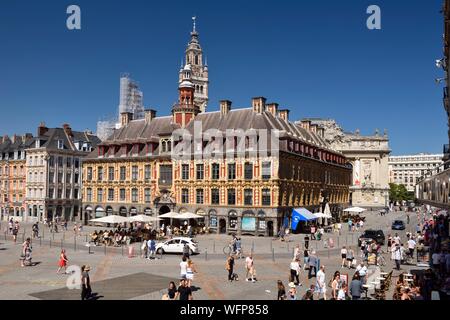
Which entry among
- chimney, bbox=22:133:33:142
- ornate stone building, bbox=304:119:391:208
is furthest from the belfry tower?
chimney, bbox=22:133:33:142

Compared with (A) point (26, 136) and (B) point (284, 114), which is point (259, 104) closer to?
(B) point (284, 114)

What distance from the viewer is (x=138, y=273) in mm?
25766

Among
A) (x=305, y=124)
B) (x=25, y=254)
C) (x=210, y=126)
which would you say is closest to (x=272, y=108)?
(x=210, y=126)

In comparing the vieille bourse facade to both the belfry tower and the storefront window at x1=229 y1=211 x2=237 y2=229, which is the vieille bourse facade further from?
the belfry tower

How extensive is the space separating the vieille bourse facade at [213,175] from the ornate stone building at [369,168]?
146ft

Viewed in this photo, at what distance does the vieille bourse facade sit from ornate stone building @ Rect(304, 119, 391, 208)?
44.7 metres

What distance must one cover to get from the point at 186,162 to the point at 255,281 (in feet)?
108

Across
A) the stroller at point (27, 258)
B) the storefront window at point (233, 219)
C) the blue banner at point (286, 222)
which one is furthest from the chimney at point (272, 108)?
the stroller at point (27, 258)

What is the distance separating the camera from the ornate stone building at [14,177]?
79.0 metres

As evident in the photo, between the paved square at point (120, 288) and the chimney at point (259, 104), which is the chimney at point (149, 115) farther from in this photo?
the paved square at point (120, 288)

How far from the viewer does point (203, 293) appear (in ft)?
68.3

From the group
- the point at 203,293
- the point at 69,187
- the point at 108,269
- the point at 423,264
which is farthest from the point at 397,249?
the point at 69,187
